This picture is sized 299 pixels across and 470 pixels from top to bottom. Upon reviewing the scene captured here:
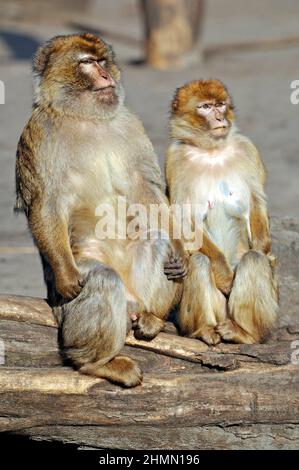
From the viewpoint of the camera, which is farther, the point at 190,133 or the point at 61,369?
the point at 190,133

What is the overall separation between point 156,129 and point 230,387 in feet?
23.5

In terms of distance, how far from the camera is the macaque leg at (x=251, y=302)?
543cm

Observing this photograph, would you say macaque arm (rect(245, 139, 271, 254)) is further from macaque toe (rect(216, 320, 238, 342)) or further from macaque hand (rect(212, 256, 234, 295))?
macaque toe (rect(216, 320, 238, 342))

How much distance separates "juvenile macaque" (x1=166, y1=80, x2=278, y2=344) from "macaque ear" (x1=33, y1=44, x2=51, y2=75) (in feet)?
2.69

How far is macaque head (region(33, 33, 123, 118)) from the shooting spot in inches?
207

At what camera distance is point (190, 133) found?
19.0 ft

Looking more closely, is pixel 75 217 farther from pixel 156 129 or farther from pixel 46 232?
pixel 156 129

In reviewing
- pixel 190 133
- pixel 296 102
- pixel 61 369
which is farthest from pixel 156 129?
pixel 61 369

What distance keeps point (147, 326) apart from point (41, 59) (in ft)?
5.03

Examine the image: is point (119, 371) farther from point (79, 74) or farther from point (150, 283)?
point (79, 74)

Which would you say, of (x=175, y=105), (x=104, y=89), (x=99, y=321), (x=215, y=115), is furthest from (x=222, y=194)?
(x=99, y=321)

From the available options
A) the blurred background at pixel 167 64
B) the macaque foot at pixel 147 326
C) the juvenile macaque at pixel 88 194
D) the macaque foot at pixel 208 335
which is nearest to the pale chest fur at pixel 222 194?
the juvenile macaque at pixel 88 194

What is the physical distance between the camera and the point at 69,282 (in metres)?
5.09

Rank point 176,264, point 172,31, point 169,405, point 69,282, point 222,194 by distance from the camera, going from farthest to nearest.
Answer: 1. point 172,31
2. point 222,194
3. point 176,264
4. point 69,282
5. point 169,405
